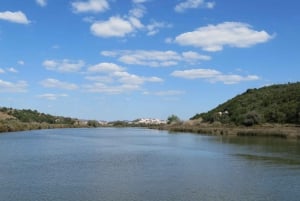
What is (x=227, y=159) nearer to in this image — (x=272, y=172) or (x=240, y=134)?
(x=272, y=172)

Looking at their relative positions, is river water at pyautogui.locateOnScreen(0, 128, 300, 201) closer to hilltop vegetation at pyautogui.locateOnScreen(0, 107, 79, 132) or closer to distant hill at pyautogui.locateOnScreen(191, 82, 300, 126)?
distant hill at pyautogui.locateOnScreen(191, 82, 300, 126)

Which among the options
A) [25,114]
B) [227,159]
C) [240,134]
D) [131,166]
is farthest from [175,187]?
[25,114]

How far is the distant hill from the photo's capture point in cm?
11418

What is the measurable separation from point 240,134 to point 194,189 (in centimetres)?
7261

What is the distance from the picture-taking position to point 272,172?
36.2 m

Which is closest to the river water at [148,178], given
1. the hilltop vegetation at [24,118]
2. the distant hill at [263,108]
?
the distant hill at [263,108]

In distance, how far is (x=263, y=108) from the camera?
132500mm

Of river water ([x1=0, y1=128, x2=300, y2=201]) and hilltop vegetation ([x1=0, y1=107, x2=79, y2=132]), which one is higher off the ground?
hilltop vegetation ([x1=0, y1=107, x2=79, y2=132])

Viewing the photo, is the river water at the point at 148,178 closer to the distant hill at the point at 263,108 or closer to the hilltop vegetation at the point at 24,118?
the distant hill at the point at 263,108

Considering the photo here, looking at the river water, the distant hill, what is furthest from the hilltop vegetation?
the river water

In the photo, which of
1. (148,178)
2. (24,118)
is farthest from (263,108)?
(148,178)

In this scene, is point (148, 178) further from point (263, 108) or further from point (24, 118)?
point (24, 118)

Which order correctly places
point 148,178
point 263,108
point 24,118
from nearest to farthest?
point 148,178, point 263,108, point 24,118

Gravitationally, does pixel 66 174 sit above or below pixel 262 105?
below
